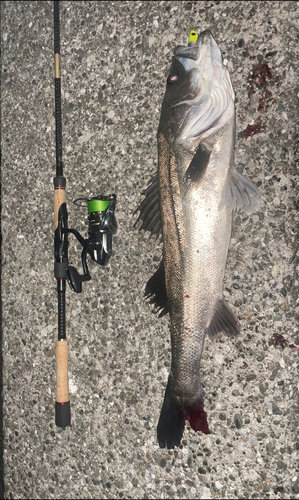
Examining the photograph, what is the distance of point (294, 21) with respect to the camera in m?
1.92

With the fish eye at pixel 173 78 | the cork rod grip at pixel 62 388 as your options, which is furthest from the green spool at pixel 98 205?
the cork rod grip at pixel 62 388

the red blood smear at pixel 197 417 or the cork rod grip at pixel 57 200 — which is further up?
the cork rod grip at pixel 57 200

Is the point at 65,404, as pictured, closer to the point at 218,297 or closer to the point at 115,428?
the point at 115,428

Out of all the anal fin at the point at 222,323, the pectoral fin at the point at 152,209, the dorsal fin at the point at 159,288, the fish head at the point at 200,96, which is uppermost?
the fish head at the point at 200,96

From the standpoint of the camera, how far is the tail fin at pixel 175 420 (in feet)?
6.28

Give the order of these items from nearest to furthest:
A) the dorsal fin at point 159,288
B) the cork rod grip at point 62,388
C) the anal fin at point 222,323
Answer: the anal fin at point 222,323 < the dorsal fin at point 159,288 < the cork rod grip at point 62,388

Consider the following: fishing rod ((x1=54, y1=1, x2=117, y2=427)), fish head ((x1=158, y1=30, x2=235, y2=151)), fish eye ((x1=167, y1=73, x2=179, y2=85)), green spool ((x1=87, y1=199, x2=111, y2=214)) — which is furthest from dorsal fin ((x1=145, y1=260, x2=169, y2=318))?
fish eye ((x1=167, y1=73, x2=179, y2=85))

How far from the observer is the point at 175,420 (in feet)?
6.40

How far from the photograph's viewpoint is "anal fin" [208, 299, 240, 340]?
1900mm

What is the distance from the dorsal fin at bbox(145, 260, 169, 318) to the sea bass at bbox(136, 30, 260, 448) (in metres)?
0.10

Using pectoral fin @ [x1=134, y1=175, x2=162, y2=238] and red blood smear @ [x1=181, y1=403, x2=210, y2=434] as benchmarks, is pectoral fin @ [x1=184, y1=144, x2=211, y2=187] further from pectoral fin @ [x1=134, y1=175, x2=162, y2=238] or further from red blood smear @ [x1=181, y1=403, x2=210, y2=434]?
red blood smear @ [x1=181, y1=403, x2=210, y2=434]

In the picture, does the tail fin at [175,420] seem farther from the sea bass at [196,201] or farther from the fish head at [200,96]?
the fish head at [200,96]

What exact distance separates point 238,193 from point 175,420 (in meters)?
1.15

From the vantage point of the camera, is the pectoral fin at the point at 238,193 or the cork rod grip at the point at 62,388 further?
the cork rod grip at the point at 62,388
